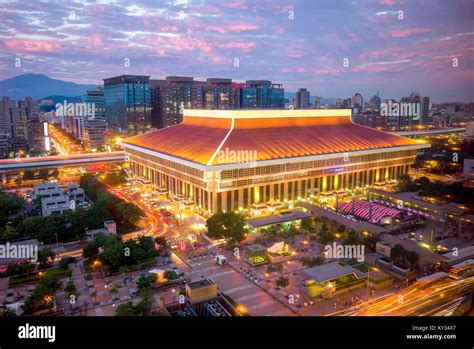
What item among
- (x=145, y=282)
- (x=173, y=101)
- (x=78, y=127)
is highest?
(x=173, y=101)

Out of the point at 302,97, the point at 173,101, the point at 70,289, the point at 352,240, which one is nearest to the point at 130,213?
the point at 70,289

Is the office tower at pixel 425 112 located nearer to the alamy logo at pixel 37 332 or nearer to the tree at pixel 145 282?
the tree at pixel 145 282

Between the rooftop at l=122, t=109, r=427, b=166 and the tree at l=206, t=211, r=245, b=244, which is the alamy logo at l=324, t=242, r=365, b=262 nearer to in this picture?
the tree at l=206, t=211, r=245, b=244

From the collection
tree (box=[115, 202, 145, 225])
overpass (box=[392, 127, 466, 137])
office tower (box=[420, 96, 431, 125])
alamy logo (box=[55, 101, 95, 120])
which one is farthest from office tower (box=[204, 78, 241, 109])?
tree (box=[115, 202, 145, 225])

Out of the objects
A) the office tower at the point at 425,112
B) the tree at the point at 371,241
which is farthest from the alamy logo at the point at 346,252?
the office tower at the point at 425,112

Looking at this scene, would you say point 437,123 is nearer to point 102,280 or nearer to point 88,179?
point 88,179

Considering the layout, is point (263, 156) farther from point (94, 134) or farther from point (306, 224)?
point (94, 134)
